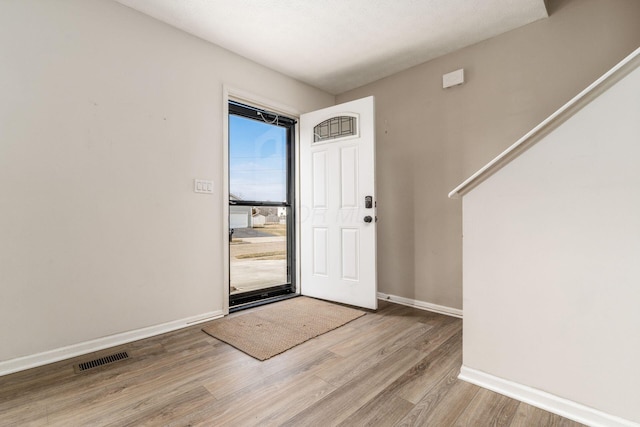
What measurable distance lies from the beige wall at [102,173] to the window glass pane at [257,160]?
36 centimetres

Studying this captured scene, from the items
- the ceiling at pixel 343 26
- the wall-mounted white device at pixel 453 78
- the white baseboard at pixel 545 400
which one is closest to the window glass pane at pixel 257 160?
the ceiling at pixel 343 26

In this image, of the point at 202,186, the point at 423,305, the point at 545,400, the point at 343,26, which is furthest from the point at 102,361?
the point at 343,26

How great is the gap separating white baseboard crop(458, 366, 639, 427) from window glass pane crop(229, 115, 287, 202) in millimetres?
2459

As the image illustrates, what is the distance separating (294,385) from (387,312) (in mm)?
1464

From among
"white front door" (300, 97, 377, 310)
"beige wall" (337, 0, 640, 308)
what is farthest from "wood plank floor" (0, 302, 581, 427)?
"beige wall" (337, 0, 640, 308)

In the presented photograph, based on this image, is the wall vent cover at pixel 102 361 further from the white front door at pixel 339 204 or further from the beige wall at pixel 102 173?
the white front door at pixel 339 204

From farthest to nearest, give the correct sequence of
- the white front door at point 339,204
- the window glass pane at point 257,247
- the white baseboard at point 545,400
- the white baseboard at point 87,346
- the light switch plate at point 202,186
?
the window glass pane at point 257,247 → the white front door at point 339,204 → the light switch plate at point 202,186 → the white baseboard at point 87,346 → the white baseboard at point 545,400

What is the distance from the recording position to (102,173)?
2117 millimetres

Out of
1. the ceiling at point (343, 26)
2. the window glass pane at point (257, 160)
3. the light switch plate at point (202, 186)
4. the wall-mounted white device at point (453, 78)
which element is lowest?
the light switch plate at point (202, 186)

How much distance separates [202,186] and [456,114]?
245 centimetres

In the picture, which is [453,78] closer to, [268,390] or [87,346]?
[268,390]

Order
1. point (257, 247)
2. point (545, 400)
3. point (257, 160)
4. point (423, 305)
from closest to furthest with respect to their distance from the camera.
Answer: point (545, 400)
point (423, 305)
point (257, 160)
point (257, 247)

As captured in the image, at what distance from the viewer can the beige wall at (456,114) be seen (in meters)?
2.26

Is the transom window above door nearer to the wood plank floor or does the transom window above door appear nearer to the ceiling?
the ceiling
